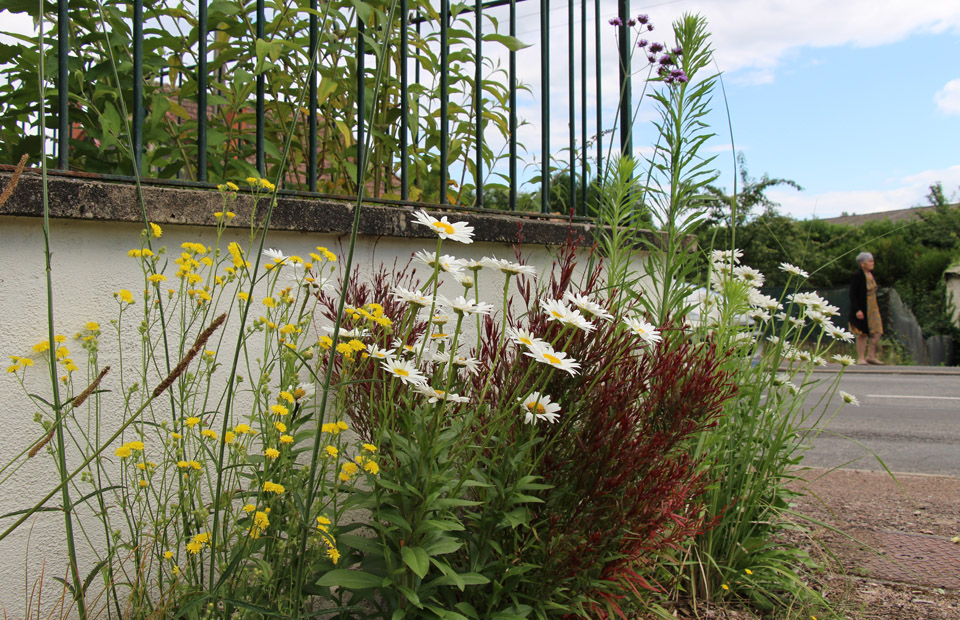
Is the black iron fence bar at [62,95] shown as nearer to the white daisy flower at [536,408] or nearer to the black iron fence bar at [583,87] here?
the white daisy flower at [536,408]

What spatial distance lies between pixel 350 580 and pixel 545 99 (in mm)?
2375

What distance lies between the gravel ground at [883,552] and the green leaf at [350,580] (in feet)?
4.01

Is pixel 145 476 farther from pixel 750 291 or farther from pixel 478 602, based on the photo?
pixel 750 291

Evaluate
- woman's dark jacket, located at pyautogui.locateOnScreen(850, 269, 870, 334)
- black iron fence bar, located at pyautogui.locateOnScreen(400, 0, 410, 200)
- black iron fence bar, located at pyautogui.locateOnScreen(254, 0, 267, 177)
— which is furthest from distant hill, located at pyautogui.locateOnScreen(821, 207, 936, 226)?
black iron fence bar, located at pyautogui.locateOnScreen(254, 0, 267, 177)

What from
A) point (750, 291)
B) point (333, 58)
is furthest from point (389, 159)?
point (750, 291)

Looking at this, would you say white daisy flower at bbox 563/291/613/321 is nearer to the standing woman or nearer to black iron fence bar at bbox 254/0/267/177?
black iron fence bar at bbox 254/0/267/177

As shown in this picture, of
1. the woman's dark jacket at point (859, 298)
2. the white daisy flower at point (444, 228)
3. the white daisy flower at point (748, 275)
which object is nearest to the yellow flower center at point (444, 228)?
the white daisy flower at point (444, 228)

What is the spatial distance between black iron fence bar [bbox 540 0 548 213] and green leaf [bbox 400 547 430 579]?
2.00m

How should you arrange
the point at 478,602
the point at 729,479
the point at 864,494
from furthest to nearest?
the point at 864,494 → the point at 729,479 → the point at 478,602

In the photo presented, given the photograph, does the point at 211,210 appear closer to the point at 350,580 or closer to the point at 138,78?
the point at 138,78

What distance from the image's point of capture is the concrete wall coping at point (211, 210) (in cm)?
182

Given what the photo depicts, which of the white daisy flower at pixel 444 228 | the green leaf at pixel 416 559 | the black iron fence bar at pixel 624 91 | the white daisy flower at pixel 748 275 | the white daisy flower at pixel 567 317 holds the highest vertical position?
the black iron fence bar at pixel 624 91

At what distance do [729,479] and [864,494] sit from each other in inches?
82.1

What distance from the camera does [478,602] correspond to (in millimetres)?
1873
